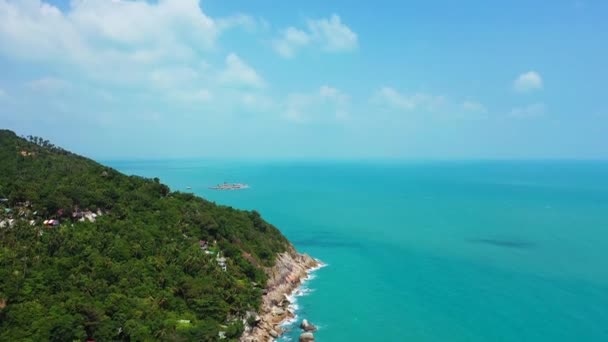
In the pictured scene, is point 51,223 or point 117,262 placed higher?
point 51,223

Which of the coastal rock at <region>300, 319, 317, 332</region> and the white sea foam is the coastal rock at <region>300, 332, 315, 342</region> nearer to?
the white sea foam

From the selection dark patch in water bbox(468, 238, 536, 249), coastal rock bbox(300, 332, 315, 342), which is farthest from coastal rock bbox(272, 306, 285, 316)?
dark patch in water bbox(468, 238, 536, 249)

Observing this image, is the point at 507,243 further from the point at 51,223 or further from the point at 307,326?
the point at 51,223

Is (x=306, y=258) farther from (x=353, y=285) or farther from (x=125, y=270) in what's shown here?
(x=125, y=270)

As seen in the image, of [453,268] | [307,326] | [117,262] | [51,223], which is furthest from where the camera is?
[453,268]

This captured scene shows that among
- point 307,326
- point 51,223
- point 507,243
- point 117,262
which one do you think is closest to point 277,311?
point 307,326

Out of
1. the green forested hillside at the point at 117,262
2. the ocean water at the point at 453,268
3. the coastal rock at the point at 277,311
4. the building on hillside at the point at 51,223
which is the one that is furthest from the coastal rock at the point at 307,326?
the building on hillside at the point at 51,223

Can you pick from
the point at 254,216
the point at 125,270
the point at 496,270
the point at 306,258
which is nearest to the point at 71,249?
the point at 125,270
